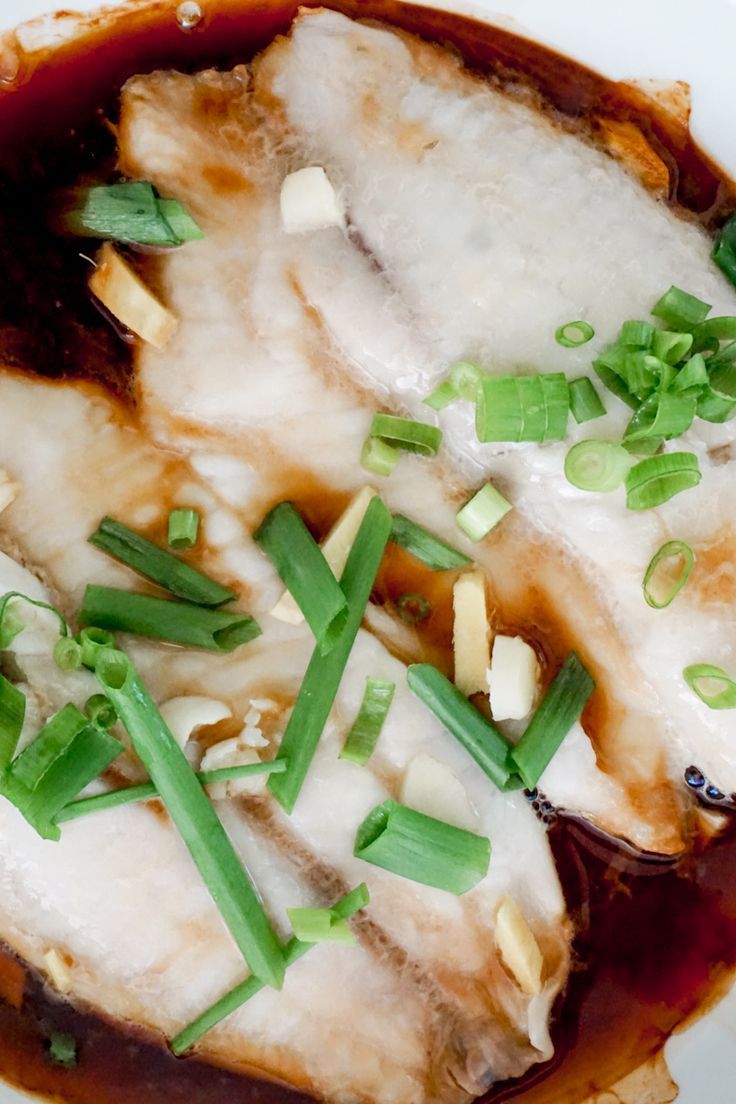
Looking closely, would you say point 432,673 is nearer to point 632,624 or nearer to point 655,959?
point 632,624

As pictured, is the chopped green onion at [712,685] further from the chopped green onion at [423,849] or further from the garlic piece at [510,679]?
the chopped green onion at [423,849]

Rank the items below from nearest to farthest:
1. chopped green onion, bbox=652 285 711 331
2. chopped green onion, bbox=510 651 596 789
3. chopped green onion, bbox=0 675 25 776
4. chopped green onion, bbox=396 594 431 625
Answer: chopped green onion, bbox=0 675 25 776 < chopped green onion, bbox=652 285 711 331 < chopped green onion, bbox=510 651 596 789 < chopped green onion, bbox=396 594 431 625

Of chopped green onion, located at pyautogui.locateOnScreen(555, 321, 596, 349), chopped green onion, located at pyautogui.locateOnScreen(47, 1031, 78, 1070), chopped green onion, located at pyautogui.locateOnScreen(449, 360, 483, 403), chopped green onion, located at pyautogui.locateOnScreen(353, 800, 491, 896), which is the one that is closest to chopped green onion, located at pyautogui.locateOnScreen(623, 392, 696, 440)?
chopped green onion, located at pyautogui.locateOnScreen(555, 321, 596, 349)

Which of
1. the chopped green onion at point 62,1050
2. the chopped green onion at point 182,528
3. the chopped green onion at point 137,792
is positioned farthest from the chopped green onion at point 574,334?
the chopped green onion at point 62,1050

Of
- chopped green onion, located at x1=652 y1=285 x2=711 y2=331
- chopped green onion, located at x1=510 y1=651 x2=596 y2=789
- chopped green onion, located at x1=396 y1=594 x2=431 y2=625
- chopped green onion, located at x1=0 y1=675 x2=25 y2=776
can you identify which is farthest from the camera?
chopped green onion, located at x1=396 y1=594 x2=431 y2=625

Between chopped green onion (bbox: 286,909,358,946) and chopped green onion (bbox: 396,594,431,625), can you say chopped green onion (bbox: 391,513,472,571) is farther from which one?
chopped green onion (bbox: 286,909,358,946)

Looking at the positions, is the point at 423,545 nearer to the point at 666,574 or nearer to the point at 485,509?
the point at 485,509
